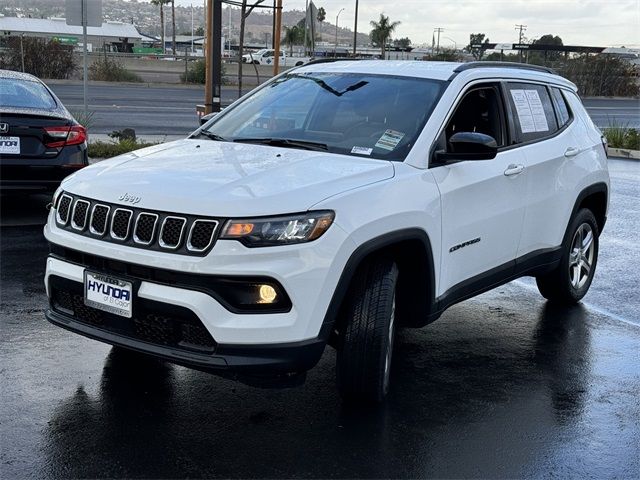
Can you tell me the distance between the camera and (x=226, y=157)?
4.70m

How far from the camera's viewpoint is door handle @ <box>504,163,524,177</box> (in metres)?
5.41

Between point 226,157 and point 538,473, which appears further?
point 226,157

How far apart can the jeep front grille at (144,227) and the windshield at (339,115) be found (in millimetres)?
1275

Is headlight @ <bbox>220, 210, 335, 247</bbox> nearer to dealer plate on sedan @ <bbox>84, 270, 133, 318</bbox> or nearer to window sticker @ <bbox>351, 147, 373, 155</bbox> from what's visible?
dealer plate on sedan @ <bbox>84, 270, 133, 318</bbox>

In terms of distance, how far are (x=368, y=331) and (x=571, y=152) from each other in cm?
288

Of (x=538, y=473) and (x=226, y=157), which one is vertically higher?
(x=226, y=157)

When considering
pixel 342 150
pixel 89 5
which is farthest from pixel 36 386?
pixel 89 5

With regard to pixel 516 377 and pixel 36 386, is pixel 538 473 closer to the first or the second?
pixel 516 377

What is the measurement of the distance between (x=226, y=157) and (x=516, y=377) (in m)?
2.23

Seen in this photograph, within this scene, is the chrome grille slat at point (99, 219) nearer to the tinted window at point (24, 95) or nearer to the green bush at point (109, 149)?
the tinted window at point (24, 95)

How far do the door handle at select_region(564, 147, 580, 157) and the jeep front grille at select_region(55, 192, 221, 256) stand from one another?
3.37m

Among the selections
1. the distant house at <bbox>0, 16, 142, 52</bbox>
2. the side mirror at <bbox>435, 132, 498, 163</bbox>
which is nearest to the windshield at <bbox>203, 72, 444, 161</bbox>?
the side mirror at <bbox>435, 132, 498, 163</bbox>

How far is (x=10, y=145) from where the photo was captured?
331 inches

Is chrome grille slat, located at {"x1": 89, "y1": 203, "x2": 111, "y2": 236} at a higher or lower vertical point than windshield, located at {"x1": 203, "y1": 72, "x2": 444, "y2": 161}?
lower
